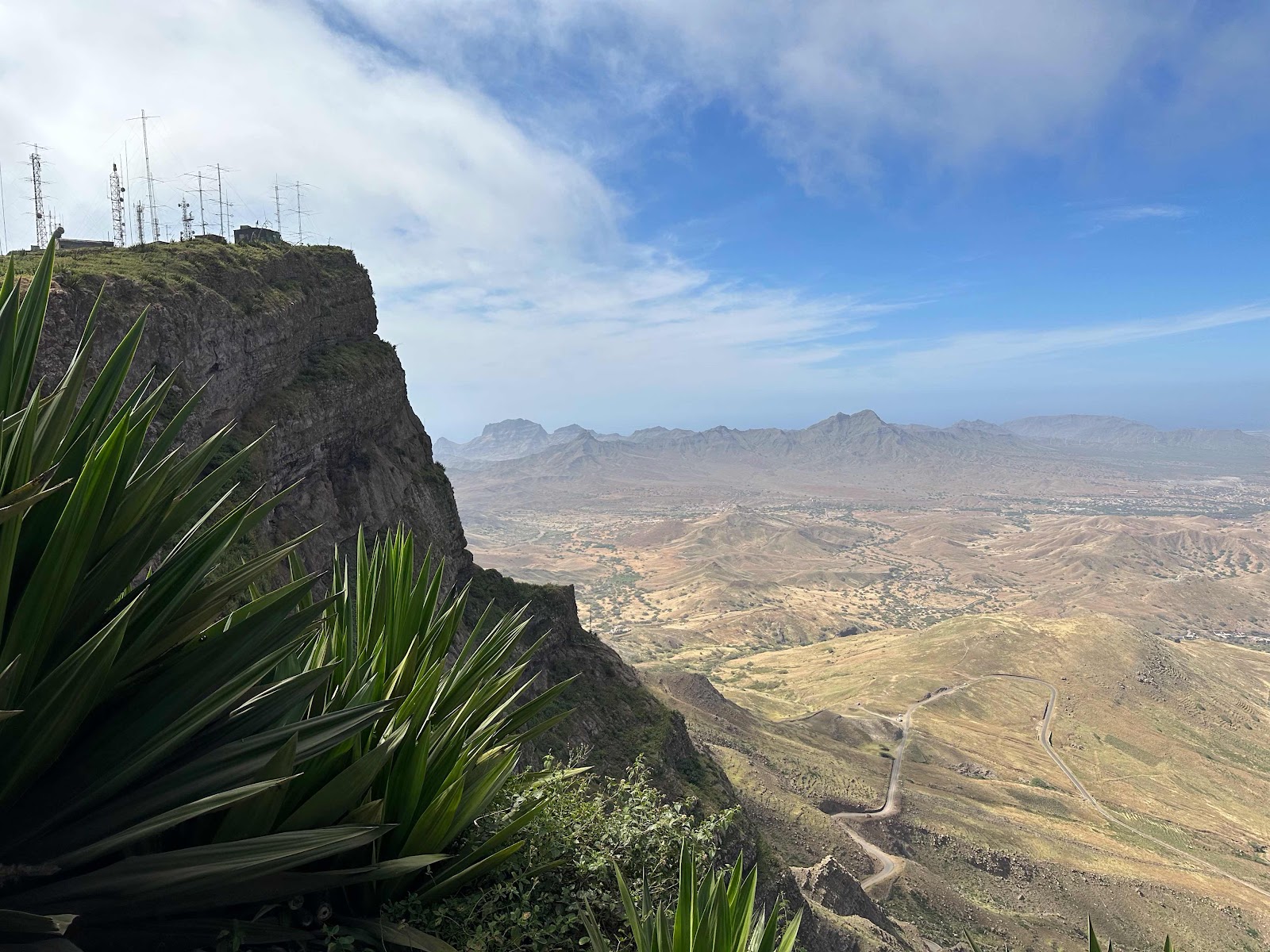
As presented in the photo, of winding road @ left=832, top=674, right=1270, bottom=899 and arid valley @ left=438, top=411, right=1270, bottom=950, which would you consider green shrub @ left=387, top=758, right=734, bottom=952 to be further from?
winding road @ left=832, top=674, right=1270, bottom=899

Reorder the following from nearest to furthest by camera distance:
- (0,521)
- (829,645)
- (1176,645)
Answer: (0,521)
(1176,645)
(829,645)

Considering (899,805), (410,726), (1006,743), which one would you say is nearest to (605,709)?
(410,726)

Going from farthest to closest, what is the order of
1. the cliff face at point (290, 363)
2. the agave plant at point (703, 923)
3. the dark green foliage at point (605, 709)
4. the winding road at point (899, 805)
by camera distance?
the winding road at point (899, 805) → the dark green foliage at point (605, 709) → the cliff face at point (290, 363) → the agave plant at point (703, 923)

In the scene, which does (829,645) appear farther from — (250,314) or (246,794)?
(246,794)

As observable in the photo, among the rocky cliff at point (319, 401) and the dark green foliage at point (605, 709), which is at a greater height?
the rocky cliff at point (319, 401)

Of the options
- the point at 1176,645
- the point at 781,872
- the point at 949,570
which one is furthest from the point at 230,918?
the point at 949,570

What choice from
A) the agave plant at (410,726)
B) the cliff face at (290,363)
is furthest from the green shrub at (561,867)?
the cliff face at (290,363)

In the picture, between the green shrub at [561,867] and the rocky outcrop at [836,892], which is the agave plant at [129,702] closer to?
the green shrub at [561,867]

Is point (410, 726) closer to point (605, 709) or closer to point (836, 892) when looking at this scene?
point (605, 709)
